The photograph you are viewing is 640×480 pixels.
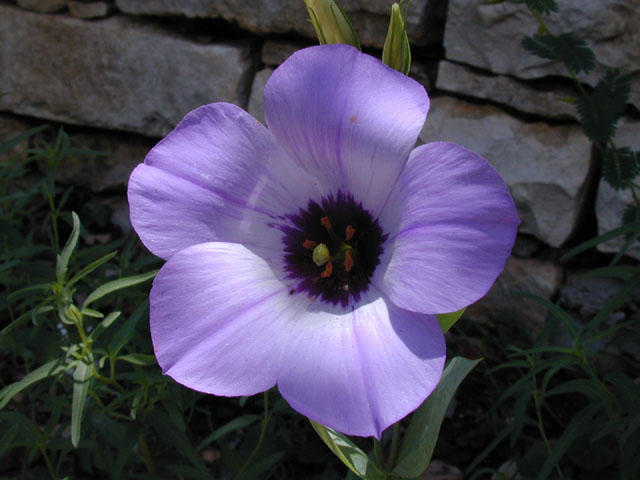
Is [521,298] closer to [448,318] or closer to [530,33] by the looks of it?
[530,33]

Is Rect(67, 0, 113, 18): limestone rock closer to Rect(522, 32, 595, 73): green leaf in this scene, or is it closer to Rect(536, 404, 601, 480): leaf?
Rect(522, 32, 595, 73): green leaf

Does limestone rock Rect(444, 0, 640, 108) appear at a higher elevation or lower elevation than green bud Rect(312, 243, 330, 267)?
higher

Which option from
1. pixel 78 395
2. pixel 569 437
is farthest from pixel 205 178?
pixel 569 437

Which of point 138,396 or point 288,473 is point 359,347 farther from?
point 288,473

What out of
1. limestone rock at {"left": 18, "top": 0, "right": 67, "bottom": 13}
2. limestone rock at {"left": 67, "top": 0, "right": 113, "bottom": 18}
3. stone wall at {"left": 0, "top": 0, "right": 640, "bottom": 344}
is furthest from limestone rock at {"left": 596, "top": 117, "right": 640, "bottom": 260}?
limestone rock at {"left": 18, "top": 0, "right": 67, "bottom": 13}

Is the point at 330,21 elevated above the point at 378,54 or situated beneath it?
elevated above

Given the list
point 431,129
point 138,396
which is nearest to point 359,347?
point 138,396
